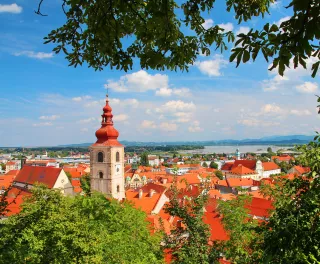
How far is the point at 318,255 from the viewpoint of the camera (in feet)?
17.3

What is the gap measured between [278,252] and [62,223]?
696 centimetres

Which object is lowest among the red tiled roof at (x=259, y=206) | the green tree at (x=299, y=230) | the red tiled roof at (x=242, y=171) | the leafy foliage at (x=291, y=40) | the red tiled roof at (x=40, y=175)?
the red tiled roof at (x=242, y=171)

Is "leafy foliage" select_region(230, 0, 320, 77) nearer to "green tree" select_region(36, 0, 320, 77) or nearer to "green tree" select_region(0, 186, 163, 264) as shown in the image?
"green tree" select_region(36, 0, 320, 77)

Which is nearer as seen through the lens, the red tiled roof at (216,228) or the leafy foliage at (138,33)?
the leafy foliage at (138,33)

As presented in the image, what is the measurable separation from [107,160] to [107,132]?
3.07 meters

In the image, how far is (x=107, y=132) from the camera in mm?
31984

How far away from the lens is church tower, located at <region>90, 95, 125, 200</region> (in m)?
31.5

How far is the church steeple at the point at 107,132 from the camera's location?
31922mm

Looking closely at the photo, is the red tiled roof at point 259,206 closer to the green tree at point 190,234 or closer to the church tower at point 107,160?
the church tower at point 107,160

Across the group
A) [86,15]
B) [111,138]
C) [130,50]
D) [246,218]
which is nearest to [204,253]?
[246,218]

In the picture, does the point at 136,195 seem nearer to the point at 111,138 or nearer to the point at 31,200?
the point at 111,138

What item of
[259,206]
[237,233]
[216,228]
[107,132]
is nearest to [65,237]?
[237,233]

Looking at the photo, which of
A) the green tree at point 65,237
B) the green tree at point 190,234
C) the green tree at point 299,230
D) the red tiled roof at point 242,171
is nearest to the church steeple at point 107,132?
the green tree at point 65,237

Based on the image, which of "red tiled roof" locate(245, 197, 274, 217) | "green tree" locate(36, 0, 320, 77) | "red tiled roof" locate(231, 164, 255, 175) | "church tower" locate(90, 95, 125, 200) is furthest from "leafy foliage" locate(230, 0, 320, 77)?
"red tiled roof" locate(231, 164, 255, 175)
